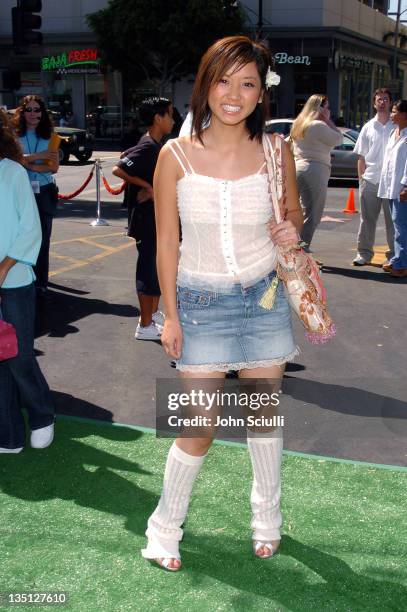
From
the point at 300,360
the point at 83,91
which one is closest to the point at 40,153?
the point at 300,360

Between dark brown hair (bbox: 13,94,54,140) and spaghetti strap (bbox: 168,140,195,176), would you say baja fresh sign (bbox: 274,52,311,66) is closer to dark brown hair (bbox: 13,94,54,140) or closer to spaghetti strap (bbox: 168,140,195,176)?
dark brown hair (bbox: 13,94,54,140)

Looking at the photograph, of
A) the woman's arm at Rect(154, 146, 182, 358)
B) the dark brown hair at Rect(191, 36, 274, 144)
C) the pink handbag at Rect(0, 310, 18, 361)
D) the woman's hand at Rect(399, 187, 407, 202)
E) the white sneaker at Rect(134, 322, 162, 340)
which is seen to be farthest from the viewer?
the woman's hand at Rect(399, 187, 407, 202)

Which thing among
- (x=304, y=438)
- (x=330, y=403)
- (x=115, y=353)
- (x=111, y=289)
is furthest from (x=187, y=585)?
(x=111, y=289)

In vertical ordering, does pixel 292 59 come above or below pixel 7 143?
above

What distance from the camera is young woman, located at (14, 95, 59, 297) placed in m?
8.14

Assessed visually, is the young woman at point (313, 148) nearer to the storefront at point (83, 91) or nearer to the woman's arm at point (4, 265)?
the woman's arm at point (4, 265)

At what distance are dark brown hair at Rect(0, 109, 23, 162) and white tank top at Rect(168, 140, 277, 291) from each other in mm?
1457

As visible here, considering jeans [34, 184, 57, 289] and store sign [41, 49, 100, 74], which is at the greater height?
store sign [41, 49, 100, 74]

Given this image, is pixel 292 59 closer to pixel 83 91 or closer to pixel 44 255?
pixel 83 91

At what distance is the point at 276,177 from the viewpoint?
3.19m

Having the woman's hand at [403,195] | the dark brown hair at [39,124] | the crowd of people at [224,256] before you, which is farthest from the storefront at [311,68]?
the crowd of people at [224,256]

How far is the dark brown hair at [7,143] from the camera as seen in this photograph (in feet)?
Answer: 14.0

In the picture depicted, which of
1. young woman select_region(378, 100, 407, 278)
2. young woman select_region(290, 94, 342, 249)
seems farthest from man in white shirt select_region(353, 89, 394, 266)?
young woman select_region(290, 94, 342, 249)

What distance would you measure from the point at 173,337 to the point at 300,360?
3587 mm
